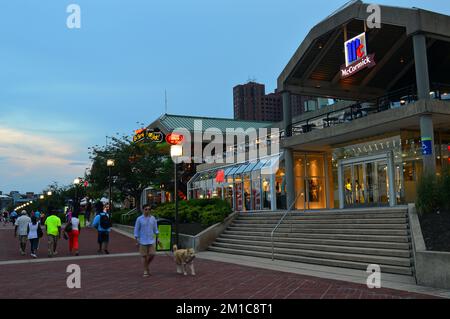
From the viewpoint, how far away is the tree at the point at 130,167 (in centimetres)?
3512

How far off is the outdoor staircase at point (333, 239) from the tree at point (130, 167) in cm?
1640

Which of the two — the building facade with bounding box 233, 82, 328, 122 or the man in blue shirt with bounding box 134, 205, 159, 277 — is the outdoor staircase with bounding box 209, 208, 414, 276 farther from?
the building facade with bounding box 233, 82, 328, 122

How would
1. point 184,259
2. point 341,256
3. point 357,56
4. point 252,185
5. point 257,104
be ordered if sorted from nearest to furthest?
point 184,259, point 341,256, point 357,56, point 252,185, point 257,104

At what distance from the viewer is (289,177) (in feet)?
79.2

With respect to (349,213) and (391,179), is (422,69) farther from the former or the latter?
(349,213)

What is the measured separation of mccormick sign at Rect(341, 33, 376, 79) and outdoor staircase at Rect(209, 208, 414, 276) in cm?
717

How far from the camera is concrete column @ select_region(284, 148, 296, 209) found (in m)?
24.0

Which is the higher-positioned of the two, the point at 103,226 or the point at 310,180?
the point at 310,180

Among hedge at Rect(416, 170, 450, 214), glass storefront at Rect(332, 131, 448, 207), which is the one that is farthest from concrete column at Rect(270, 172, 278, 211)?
hedge at Rect(416, 170, 450, 214)

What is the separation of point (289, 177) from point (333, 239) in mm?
9654

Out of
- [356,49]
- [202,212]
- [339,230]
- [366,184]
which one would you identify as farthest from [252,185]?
[339,230]

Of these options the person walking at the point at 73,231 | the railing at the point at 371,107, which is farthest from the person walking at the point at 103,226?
the railing at the point at 371,107
